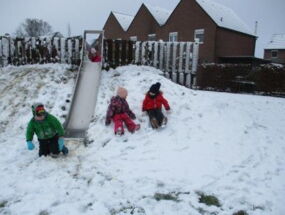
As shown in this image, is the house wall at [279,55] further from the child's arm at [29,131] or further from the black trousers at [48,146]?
the child's arm at [29,131]

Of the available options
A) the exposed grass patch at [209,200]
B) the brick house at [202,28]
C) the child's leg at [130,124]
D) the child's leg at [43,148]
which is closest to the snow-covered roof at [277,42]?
the brick house at [202,28]

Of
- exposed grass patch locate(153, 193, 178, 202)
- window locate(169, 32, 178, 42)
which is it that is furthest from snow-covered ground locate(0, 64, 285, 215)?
window locate(169, 32, 178, 42)

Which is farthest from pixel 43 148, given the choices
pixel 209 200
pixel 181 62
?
pixel 181 62

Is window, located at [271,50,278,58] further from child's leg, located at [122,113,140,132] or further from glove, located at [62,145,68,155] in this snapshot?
glove, located at [62,145,68,155]

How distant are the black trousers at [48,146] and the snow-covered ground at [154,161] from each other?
206 mm

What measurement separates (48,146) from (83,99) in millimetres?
2556

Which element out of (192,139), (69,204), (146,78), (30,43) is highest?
→ (30,43)

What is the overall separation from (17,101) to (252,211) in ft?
22.6

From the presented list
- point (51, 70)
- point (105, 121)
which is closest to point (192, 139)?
point (105, 121)

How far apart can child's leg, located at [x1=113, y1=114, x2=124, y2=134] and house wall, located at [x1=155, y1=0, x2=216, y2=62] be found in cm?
1771

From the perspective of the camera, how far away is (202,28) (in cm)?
2445

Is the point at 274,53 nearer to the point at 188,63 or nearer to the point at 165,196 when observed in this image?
the point at 188,63

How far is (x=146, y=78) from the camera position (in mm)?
8711

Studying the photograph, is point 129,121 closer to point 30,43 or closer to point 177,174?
point 177,174
